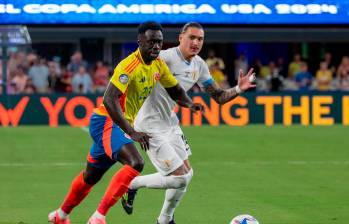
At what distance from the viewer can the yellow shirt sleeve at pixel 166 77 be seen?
10102 mm

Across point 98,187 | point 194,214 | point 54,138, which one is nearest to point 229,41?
point 54,138

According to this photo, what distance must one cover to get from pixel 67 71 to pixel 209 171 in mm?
12877

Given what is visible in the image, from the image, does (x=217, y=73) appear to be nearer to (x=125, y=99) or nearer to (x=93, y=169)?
(x=125, y=99)

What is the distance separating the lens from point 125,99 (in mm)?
9898

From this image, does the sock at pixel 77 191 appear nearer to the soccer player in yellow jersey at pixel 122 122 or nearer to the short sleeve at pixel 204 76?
the soccer player in yellow jersey at pixel 122 122

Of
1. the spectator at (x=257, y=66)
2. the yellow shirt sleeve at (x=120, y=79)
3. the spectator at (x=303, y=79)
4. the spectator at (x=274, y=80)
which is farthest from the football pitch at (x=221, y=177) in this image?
the spectator at (x=257, y=66)

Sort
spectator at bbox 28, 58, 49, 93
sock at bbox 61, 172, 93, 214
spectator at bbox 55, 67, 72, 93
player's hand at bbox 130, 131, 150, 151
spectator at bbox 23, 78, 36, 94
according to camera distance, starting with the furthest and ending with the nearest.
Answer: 1. spectator at bbox 55, 67, 72, 93
2. spectator at bbox 28, 58, 49, 93
3. spectator at bbox 23, 78, 36, 94
4. sock at bbox 61, 172, 93, 214
5. player's hand at bbox 130, 131, 150, 151

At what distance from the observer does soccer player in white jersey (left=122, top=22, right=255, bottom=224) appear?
10.2 m

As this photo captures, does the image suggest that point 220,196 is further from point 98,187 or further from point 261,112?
point 261,112

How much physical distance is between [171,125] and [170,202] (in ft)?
Result: 2.77

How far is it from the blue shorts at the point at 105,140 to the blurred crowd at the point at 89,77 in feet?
55.3

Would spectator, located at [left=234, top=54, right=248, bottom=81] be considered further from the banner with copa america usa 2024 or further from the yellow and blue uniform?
the yellow and blue uniform

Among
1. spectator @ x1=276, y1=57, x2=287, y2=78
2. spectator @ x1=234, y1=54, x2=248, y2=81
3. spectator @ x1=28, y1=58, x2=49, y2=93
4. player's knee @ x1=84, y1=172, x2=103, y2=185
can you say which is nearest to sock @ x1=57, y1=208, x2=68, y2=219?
player's knee @ x1=84, y1=172, x2=103, y2=185

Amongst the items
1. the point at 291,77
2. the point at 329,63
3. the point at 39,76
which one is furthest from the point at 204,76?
the point at 329,63
